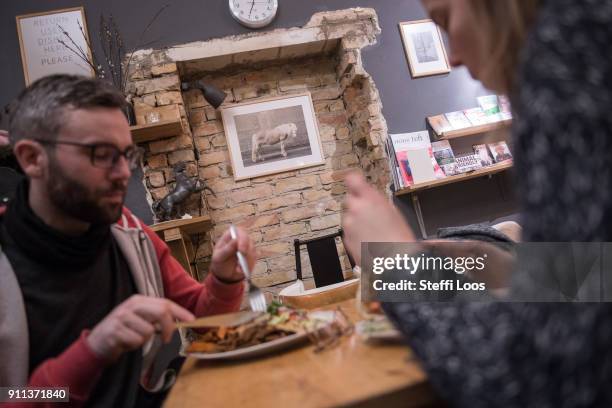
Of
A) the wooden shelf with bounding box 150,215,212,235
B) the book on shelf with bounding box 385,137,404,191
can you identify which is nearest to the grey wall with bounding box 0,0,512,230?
the book on shelf with bounding box 385,137,404,191

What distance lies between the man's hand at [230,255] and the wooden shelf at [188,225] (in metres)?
1.59

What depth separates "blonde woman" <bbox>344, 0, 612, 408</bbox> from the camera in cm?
40

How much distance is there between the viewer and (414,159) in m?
3.12

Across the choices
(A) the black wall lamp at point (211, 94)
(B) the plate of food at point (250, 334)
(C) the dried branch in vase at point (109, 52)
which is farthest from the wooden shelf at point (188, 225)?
(B) the plate of food at point (250, 334)

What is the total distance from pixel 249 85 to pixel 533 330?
131 inches

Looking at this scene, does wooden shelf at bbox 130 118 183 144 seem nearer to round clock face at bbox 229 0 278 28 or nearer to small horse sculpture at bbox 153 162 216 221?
small horse sculpture at bbox 153 162 216 221

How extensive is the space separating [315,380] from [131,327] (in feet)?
1.20

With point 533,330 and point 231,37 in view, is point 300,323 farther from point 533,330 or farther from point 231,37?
point 231,37

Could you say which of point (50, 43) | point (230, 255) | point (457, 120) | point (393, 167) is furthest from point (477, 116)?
point (50, 43)

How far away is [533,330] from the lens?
1.37 feet

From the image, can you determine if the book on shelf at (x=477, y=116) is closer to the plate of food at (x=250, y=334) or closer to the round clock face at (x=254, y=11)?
the round clock face at (x=254, y=11)

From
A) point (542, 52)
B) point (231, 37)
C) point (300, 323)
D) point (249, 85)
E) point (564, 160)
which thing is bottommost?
point (300, 323)

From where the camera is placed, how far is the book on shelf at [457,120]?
3232 millimetres

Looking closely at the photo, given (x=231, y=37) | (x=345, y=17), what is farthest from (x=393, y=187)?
(x=231, y=37)
